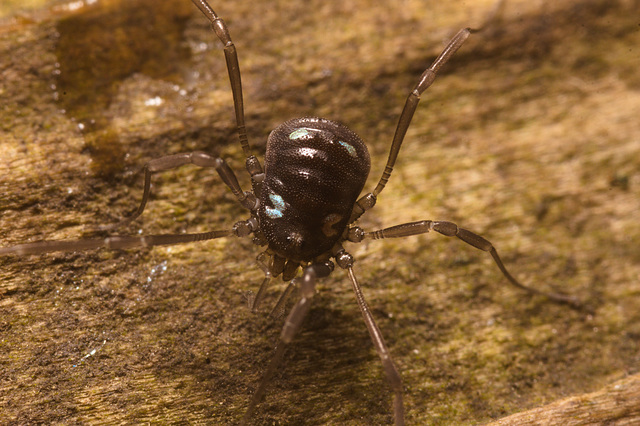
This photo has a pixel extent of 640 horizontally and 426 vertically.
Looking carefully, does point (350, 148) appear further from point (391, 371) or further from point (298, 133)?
point (391, 371)

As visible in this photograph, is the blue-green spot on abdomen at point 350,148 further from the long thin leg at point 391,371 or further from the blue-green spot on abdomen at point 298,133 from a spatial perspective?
the long thin leg at point 391,371

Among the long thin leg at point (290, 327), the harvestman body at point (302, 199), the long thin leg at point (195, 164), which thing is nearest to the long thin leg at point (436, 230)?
the harvestman body at point (302, 199)

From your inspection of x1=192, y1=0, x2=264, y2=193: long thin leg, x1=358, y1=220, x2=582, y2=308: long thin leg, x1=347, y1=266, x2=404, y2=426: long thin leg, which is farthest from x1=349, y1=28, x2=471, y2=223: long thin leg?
x1=347, y1=266, x2=404, y2=426: long thin leg

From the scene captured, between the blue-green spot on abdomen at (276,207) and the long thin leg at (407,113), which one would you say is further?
the long thin leg at (407,113)

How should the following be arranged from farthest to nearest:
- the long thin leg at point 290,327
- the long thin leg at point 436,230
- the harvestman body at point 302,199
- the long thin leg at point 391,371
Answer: the long thin leg at point 436,230, the harvestman body at point 302,199, the long thin leg at point 391,371, the long thin leg at point 290,327

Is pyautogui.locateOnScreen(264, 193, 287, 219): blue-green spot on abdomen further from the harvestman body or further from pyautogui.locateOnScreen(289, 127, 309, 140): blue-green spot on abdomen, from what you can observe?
pyautogui.locateOnScreen(289, 127, 309, 140): blue-green spot on abdomen

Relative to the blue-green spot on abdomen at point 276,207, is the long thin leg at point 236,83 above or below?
above

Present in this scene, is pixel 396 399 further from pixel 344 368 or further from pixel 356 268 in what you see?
pixel 356 268
